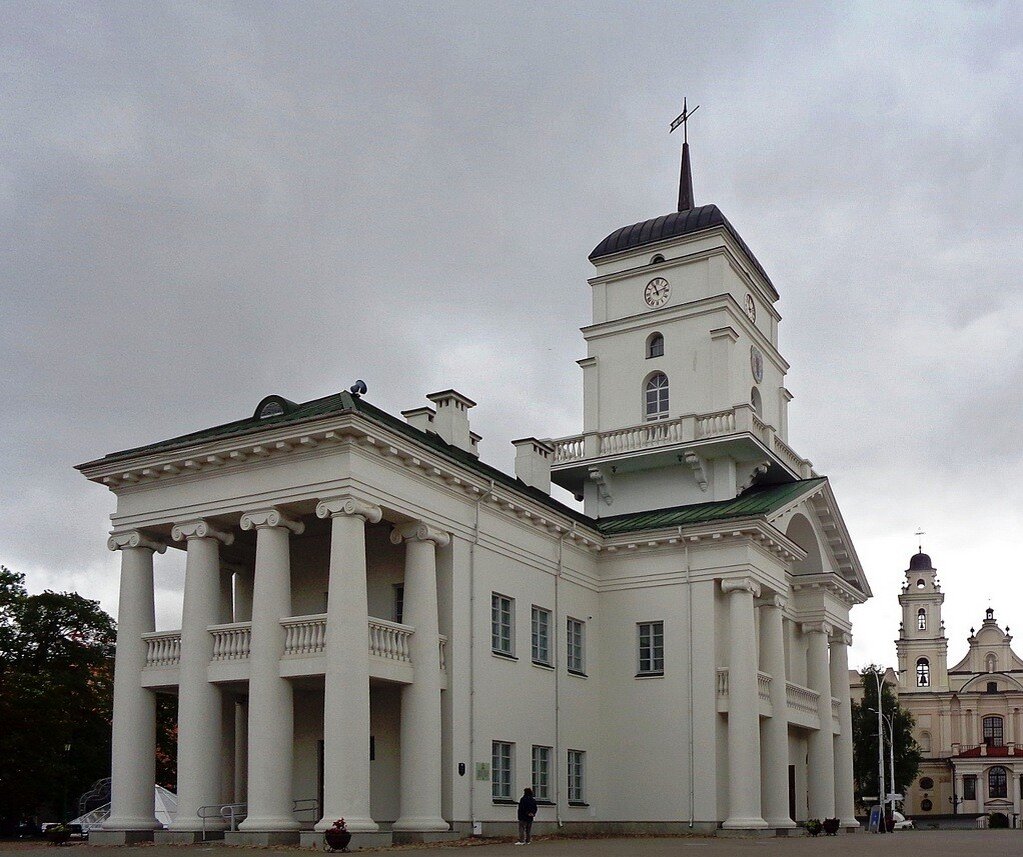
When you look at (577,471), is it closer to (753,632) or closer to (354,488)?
(753,632)

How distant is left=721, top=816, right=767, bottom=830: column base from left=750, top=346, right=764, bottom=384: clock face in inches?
585

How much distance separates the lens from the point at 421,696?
26391 millimetres

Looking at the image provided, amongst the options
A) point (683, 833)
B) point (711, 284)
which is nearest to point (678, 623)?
point (683, 833)

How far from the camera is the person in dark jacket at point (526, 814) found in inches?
1070

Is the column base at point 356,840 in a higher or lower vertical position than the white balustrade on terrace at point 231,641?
lower

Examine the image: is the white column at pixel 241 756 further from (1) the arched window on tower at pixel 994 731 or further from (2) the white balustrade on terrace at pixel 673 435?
(1) the arched window on tower at pixel 994 731

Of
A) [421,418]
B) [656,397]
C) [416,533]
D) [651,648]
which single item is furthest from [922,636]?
[416,533]

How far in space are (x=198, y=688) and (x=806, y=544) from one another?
69.0 ft

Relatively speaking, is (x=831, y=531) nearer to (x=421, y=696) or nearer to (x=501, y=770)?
(x=501, y=770)

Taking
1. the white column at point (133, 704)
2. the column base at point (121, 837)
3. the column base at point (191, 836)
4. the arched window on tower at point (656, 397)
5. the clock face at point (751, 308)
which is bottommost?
the column base at point (121, 837)

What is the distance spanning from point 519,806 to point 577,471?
13412 mm

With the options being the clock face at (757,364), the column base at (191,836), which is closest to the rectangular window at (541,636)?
the column base at (191,836)

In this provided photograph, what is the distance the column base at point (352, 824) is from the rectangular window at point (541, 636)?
8228 mm

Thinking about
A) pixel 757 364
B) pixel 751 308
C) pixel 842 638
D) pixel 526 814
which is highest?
pixel 751 308
